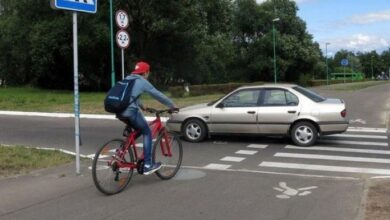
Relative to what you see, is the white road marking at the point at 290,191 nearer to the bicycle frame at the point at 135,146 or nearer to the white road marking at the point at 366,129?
the bicycle frame at the point at 135,146

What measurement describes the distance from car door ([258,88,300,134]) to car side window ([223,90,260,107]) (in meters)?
0.19

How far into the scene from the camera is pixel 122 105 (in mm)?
7500

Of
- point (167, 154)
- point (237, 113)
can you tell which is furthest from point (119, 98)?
point (237, 113)

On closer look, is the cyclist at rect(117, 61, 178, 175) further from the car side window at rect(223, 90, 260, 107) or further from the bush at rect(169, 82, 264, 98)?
the bush at rect(169, 82, 264, 98)

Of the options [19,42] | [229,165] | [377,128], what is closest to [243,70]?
[19,42]

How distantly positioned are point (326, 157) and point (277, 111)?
2.08 m

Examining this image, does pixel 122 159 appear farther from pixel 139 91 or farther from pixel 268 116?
pixel 268 116

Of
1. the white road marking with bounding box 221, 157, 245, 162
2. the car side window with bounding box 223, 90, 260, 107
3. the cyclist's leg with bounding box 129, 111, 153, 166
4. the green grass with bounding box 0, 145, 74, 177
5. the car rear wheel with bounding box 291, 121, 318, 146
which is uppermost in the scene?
the car side window with bounding box 223, 90, 260, 107

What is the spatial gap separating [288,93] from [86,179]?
6.14m

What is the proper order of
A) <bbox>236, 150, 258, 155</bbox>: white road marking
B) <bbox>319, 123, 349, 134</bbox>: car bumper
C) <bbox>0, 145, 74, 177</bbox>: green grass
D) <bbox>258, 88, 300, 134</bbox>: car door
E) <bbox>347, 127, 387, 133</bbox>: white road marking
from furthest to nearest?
1. <bbox>347, 127, 387, 133</bbox>: white road marking
2. <bbox>258, 88, 300, 134</bbox>: car door
3. <bbox>319, 123, 349, 134</bbox>: car bumper
4. <bbox>236, 150, 258, 155</bbox>: white road marking
5. <bbox>0, 145, 74, 177</bbox>: green grass

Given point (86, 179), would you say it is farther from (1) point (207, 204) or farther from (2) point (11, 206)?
(1) point (207, 204)

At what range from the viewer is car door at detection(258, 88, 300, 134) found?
12.8 metres

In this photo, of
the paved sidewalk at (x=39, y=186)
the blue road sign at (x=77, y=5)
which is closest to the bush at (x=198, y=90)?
the paved sidewalk at (x=39, y=186)

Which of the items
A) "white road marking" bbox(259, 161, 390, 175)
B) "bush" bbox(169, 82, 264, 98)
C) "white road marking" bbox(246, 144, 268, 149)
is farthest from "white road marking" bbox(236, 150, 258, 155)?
"bush" bbox(169, 82, 264, 98)
